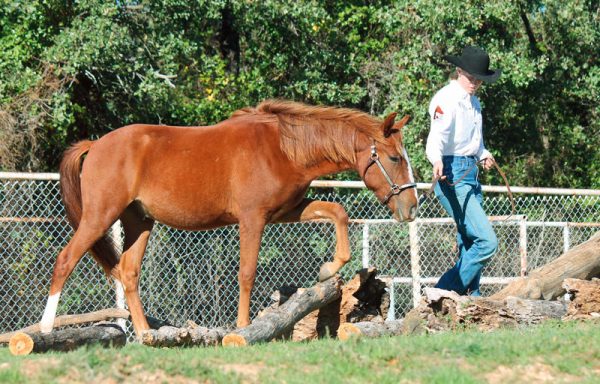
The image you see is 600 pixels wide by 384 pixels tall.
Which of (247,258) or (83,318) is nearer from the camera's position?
(247,258)

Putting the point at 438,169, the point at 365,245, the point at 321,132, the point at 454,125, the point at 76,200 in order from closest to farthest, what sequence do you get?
1. the point at 438,169
2. the point at 454,125
3. the point at 321,132
4. the point at 76,200
5. the point at 365,245

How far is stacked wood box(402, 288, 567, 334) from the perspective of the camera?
7.84 metres

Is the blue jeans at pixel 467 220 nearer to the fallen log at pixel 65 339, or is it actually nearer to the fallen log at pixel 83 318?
the fallen log at pixel 65 339

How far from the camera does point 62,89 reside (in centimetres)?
1329

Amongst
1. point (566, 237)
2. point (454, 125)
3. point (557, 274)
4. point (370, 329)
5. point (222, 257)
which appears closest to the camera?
point (370, 329)

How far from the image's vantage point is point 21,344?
23.8ft

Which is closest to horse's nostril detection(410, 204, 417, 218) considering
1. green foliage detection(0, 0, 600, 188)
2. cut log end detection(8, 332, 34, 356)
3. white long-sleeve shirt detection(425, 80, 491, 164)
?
white long-sleeve shirt detection(425, 80, 491, 164)

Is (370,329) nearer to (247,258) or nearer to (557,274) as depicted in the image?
(247,258)

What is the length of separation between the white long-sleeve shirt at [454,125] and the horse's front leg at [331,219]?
98 centimetres

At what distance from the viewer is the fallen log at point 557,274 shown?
30.1 ft

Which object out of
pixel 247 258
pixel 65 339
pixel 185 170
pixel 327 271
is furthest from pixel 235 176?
pixel 65 339

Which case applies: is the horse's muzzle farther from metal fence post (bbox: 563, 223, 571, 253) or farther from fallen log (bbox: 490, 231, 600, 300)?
metal fence post (bbox: 563, 223, 571, 253)

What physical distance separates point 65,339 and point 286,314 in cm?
184

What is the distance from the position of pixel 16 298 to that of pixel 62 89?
4.09 m
